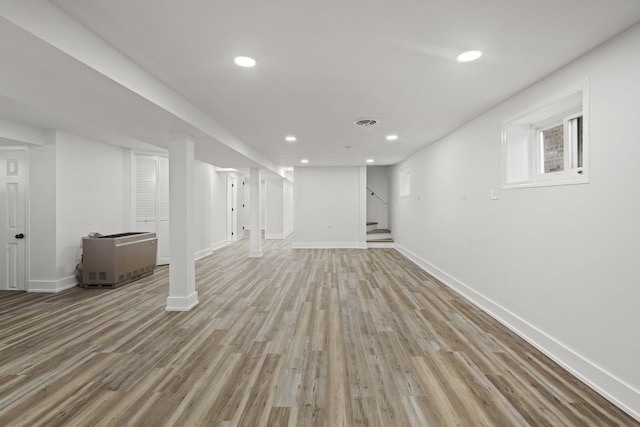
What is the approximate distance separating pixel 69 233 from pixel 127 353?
3.37 meters

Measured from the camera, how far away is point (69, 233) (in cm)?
488

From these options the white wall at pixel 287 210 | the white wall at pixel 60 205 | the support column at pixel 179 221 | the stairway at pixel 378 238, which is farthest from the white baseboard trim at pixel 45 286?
the white wall at pixel 287 210

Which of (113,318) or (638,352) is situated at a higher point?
(638,352)

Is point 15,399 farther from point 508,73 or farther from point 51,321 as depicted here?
point 508,73

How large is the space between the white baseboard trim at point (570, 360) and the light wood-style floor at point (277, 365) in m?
0.08

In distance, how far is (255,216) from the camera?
7.96 meters

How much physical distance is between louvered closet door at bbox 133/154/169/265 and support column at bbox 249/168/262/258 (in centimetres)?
206

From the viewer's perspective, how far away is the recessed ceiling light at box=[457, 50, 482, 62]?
89.7 inches

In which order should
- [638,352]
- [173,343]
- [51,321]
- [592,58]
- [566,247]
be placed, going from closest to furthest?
1. [638,352]
2. [592,58]
3. [566,247]
4. [173,343]
5. [51,321]

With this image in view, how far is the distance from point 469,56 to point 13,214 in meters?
6.62

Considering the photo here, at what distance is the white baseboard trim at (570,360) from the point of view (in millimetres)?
1938

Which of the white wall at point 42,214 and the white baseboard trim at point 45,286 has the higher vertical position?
the white wall at point 42,214

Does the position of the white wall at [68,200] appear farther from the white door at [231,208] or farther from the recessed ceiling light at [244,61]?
the white door at [231,208]

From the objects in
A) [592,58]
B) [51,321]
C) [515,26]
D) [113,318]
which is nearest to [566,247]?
[592,58]
